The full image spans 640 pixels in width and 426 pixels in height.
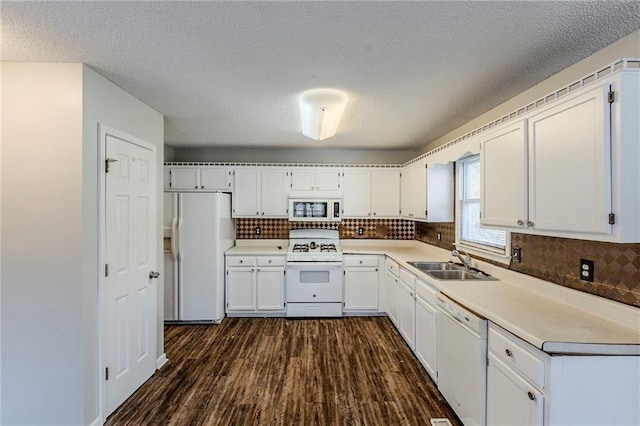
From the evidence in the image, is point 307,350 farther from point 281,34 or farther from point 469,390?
point 281,34

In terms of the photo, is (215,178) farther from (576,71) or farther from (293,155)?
(576,71)

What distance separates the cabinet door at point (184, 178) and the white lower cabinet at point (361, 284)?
241 cm

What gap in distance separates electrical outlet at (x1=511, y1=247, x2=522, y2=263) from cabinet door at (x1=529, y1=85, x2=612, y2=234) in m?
0.71

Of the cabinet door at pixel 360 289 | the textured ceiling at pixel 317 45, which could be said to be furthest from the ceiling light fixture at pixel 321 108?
the cabinet door at pixel 360 289

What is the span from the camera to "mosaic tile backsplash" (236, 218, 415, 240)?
4.82m

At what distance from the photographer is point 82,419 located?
1.99 meters

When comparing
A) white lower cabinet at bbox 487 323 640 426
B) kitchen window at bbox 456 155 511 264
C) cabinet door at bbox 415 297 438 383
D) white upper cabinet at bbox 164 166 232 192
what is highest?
white upper cabinet at bbox 164 166 232 192

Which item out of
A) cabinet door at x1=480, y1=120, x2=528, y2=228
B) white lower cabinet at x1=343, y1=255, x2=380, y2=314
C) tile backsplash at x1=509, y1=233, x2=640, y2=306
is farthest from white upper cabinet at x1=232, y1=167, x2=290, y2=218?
tile backsplash at x1=509, y1=233, x2=640, y2=306

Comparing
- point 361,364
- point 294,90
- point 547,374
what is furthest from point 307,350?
point 294,90

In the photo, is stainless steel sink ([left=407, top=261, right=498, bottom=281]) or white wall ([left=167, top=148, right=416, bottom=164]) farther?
white wall ([left=167, top=148, right=416, bottom=164])

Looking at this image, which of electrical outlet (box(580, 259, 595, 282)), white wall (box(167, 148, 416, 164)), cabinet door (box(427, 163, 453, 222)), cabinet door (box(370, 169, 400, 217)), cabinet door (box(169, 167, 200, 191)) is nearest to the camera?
electrical outlet (box(580, 259, 595, 282))

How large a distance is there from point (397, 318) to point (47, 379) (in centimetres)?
320

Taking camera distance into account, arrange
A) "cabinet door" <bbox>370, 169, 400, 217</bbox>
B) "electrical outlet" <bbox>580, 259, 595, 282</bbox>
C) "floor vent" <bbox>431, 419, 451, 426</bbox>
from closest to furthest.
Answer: "electrical outlet" <bbox>580, 259, 595, 282</bbox> < "floor vent" <bbox>431, 419, 451, 426</bbox> < "cabinet door" <bbox>370, 169, 400, 217</bbox>

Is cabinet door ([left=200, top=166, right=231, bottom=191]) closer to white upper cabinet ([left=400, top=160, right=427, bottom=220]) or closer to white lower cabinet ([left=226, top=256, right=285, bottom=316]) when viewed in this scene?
white lower cabinet ([left=226, top=256, right=285, bottom=316])
